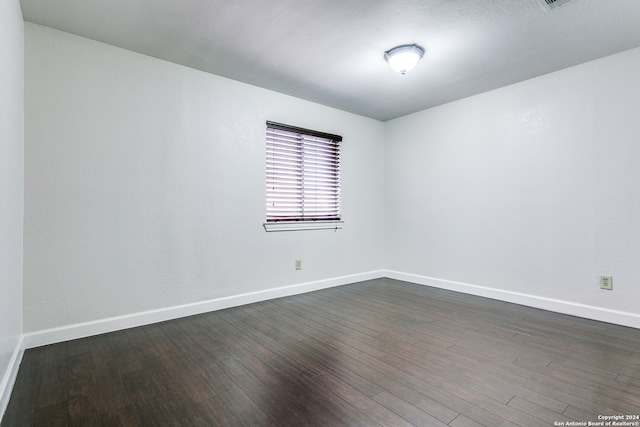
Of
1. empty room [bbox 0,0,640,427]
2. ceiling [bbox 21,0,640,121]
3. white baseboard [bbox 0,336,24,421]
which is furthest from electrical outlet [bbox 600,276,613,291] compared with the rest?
white baseboard [bbox 0,336,24,421]

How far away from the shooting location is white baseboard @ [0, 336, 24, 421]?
147 cm

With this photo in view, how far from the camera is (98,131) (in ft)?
8.07

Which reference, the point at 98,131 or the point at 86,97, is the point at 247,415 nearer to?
the point at 98,131

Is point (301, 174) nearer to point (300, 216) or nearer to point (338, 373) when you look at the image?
point (300, 216)

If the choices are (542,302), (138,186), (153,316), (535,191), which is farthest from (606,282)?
(138,186)

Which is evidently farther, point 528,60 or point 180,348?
point 528,60

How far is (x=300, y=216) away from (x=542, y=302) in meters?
2.70

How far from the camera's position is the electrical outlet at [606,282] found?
2.67m

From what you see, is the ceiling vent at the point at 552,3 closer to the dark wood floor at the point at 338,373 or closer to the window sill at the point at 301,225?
the dark wood floor at the point at 338,373

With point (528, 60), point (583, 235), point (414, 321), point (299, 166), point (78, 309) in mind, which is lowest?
point (414, 321)

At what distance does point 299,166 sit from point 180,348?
91.4 inches

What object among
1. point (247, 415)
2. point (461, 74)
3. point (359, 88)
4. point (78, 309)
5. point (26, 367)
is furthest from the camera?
point (359, 88)

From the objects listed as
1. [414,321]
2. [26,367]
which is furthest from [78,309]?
[414,321]

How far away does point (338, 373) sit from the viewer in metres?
1.80
